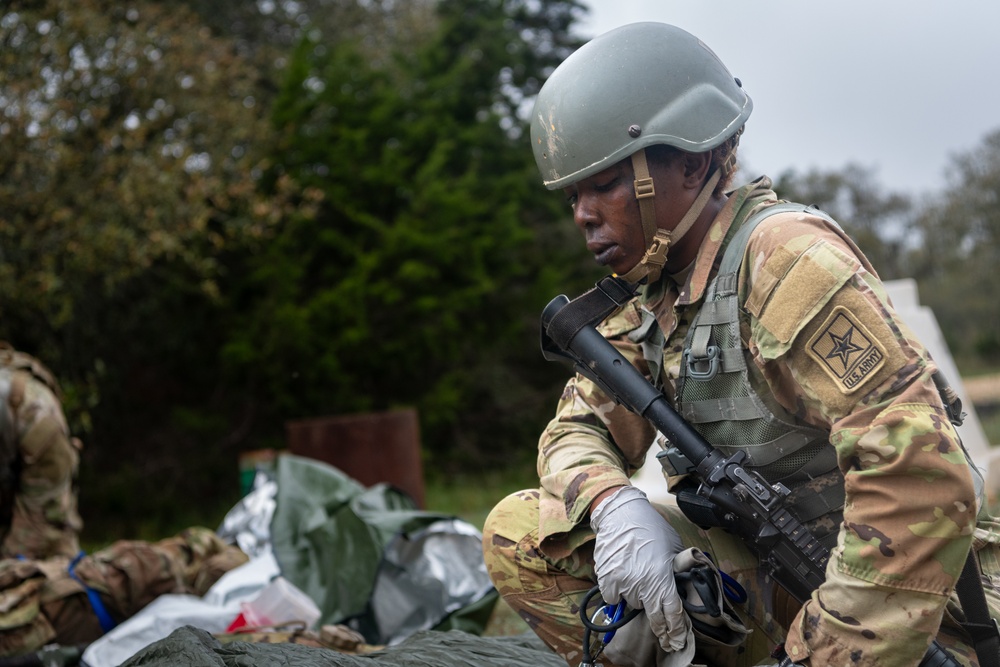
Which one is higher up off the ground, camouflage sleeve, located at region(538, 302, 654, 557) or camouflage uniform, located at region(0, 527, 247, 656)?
camouflage sleeve, located at region(538, 302, 654, 557)

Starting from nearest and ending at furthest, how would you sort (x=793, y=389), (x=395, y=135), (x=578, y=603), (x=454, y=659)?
(x=793, y=389) < (x=578, y=603) < (x=454, y=659) < (x=395, y=135)

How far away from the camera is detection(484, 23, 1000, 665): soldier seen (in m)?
1.92

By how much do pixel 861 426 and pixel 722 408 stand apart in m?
0.43

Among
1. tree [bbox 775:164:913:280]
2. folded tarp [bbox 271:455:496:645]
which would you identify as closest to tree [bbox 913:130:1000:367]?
tree [bbox 775:164:913:280]

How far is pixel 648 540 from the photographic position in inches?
91.7

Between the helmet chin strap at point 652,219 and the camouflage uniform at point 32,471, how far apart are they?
3.22 metres

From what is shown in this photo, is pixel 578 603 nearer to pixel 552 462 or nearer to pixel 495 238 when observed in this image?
pixel 552 462

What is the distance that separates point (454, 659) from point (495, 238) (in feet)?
24.6

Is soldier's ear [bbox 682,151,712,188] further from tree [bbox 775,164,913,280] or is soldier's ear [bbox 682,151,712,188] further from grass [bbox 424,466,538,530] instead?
tree [bbox 775,164,913,280]

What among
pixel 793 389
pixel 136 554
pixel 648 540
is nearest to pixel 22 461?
pixel 136 554

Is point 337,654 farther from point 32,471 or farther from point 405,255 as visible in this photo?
point 405,255

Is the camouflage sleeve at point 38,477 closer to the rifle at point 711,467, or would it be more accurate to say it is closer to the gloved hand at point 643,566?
the rifle at point 711,467

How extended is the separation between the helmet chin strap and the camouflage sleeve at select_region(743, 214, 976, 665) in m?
0.35

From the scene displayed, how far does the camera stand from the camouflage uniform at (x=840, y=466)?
189 cm
